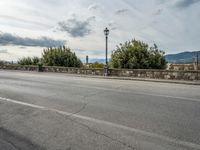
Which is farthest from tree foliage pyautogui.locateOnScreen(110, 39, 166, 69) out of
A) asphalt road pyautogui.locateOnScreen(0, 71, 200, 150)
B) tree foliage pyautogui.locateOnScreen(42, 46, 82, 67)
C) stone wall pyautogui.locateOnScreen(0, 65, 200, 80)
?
asphalt road pyautogui.locateOnScreen(0, 71, 200, 150)

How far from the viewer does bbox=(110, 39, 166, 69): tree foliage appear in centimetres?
2380

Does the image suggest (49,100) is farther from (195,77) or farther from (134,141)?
(195,77)

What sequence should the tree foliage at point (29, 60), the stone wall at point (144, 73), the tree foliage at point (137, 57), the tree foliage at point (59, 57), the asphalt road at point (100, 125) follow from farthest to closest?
1. the tree foliage at point (29, 60)
2. the tree foliage at point (59, 57)
3. the tree foliage at point (137, 57)
4. the stone wall at point (144, 73)
5. the asphalt road at point (100, 125)

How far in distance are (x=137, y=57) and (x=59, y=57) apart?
591 inches

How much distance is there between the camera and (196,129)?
4203 millimetres

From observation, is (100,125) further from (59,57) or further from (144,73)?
(59,57)

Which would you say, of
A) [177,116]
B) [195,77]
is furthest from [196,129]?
[195,77]

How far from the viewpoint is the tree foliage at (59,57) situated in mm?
33344

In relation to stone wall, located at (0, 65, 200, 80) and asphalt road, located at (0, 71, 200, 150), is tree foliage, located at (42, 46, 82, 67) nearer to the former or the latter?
stone wall, located at (0, 65, 200, 80)

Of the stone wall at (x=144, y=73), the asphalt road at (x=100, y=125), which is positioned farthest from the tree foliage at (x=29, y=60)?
the asphalt road at (x=100, y=125)

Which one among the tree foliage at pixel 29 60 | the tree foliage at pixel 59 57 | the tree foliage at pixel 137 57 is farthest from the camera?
the tree foliage at pixel 29 60

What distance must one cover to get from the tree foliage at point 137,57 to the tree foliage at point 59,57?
11.1 metres

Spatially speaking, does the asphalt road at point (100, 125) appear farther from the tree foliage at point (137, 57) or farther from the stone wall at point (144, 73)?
the tree foliage at point (137, 57)

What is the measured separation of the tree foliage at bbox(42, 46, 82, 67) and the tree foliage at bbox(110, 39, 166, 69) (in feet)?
36.3
